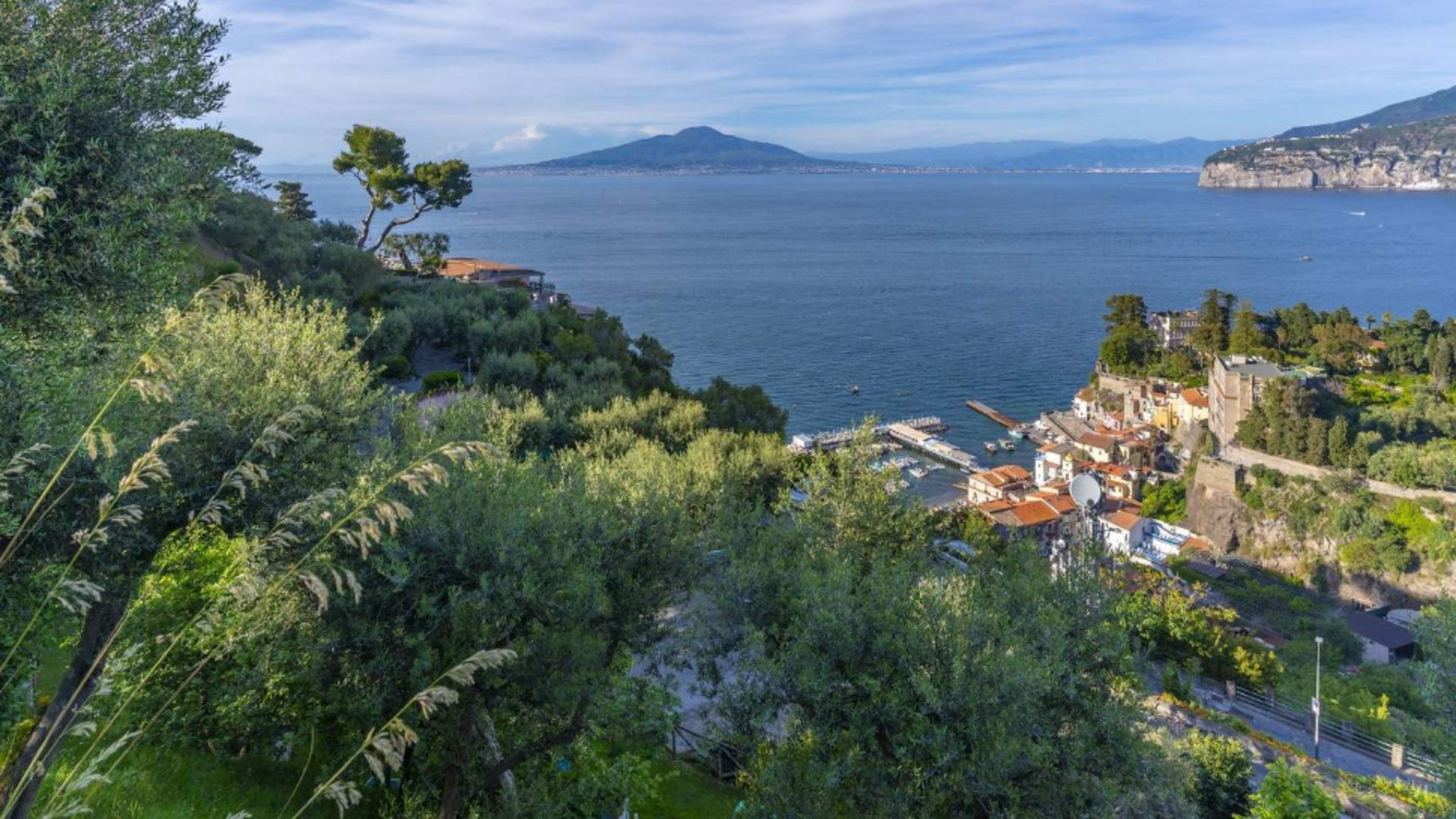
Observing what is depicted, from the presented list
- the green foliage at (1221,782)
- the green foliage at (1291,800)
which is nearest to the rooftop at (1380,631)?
the green foliage at (1221,782)

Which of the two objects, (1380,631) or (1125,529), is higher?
(1125,529)

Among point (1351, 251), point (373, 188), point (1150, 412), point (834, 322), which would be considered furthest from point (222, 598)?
point (1351, 251)

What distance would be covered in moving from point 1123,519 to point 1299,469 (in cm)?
659

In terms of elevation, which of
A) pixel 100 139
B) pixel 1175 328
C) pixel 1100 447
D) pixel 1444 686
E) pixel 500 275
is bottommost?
pixel 1100 447

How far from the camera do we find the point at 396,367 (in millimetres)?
21703

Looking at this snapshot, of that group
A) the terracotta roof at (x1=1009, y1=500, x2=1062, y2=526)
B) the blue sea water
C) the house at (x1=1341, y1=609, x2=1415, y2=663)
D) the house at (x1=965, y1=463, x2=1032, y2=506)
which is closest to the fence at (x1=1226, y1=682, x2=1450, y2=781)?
the house at (x1=1341, y1=609, x2=1415, y2=663)

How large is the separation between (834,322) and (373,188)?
37839 mm

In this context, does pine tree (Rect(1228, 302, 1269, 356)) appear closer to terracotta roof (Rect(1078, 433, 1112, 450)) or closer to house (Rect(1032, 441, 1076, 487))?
terracotta roof (Rect(1078, 433, 1112, 450))

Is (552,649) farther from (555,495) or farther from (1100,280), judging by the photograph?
(1100,280)

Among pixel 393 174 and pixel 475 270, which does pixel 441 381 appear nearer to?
pixel 393 174

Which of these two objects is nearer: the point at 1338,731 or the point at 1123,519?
the point at 1338,731

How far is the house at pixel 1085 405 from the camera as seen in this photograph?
4381cm

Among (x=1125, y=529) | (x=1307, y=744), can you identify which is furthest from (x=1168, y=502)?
(x=1307, y=744)

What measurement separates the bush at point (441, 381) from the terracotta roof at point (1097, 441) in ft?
91.4
